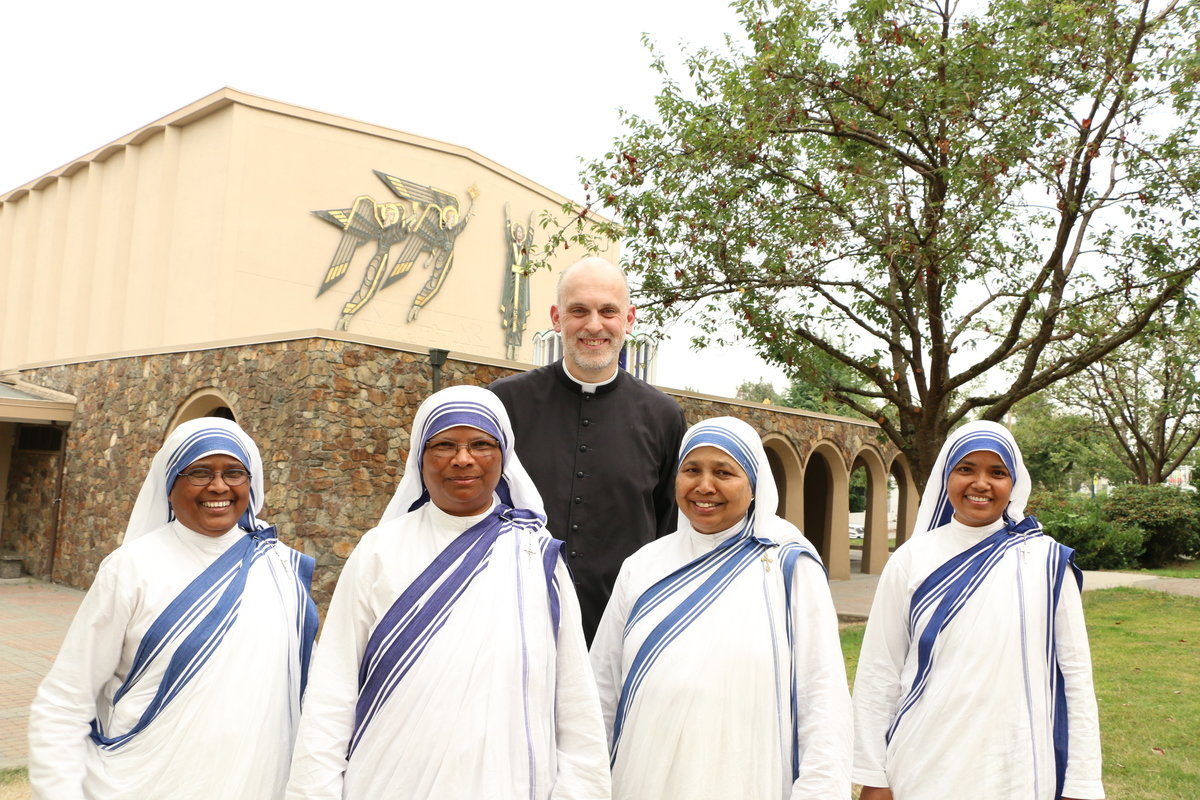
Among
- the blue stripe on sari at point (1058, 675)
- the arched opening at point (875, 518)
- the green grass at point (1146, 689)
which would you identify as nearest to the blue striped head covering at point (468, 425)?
the blue stripe on sari at point (1058, 675)

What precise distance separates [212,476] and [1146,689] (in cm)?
821

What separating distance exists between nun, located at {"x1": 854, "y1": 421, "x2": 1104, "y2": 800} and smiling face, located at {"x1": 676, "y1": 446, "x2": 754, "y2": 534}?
80 centimetres

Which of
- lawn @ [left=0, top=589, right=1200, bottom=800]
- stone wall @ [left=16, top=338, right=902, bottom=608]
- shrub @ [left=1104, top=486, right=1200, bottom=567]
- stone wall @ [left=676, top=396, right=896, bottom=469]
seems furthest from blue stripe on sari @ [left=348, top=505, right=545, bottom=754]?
shrub @ [left=1104, top=486, right=1200, bottom=567]

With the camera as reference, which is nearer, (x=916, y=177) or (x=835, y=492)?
(x=916, y=177)

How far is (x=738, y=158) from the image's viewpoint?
26.9 ft

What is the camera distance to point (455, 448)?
2.05m

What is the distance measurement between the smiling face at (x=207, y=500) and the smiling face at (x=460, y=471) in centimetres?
66

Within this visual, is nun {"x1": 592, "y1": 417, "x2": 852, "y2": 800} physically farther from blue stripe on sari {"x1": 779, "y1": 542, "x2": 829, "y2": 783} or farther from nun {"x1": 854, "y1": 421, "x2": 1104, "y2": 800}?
nun {"x1": 854, "y1": 421, "x2": 1104, "y2": 800}

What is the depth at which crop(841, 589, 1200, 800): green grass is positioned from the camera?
18.0 feet

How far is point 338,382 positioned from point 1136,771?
8088 mm

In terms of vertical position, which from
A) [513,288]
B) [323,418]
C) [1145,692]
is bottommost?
[1145,692]

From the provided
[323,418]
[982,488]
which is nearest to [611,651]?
[982,488]

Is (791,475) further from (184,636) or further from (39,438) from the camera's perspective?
(184,636)

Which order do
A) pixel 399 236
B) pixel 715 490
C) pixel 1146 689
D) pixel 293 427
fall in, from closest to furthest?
pixel 715 490, pixel 1146 689, pixel 293 427, pixel 399 236
